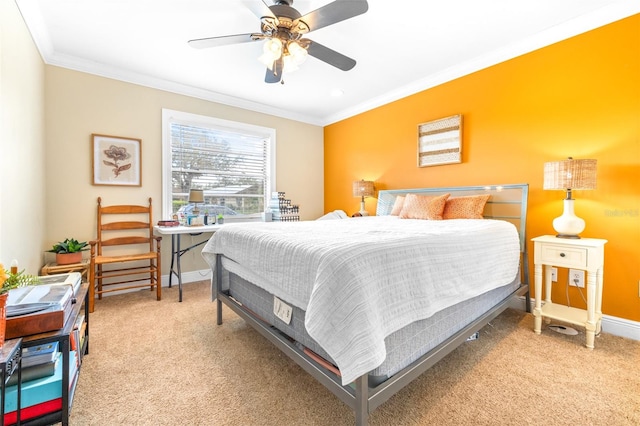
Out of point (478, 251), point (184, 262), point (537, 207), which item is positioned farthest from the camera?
point (184, 262)

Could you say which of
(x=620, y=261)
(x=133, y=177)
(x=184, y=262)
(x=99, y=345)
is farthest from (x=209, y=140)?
(x=620, y=261)

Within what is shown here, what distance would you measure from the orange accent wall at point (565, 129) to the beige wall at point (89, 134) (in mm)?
3203

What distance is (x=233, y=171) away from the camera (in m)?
4.14

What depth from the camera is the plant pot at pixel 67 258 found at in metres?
2.66

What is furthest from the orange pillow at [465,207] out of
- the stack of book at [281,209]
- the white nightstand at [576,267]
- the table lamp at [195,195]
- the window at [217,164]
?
the table lamp at [195,195]

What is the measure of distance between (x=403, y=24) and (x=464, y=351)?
8.56 feet

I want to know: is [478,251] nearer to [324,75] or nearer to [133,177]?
[324,75]

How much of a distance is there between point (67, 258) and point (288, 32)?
289cm

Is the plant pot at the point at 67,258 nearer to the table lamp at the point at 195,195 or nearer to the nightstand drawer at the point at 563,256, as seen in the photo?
the table lamp at the point at 195,195

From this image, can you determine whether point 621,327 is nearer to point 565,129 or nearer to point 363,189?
point 565,129

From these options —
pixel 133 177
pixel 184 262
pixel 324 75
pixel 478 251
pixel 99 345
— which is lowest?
pixel 99 345

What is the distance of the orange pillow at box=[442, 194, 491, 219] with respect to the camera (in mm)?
2715

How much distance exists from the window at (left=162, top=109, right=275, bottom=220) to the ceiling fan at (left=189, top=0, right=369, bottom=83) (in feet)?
5.95

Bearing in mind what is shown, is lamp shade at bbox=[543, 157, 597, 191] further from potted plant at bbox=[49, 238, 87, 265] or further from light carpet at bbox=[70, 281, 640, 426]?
potted plant at bbox=[49, 238, 87, 265]
